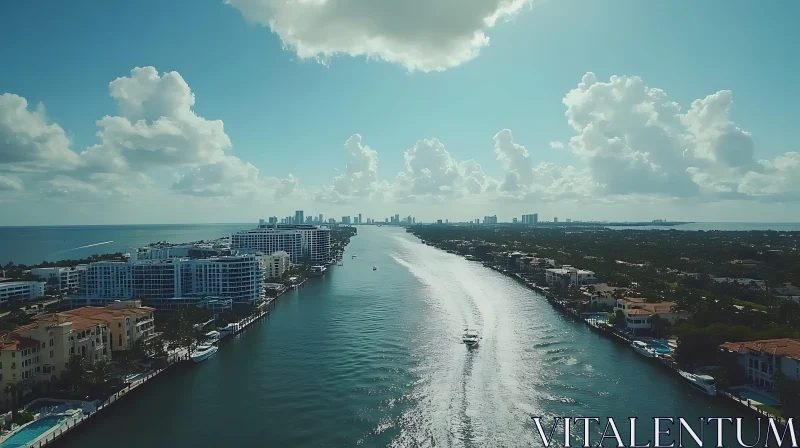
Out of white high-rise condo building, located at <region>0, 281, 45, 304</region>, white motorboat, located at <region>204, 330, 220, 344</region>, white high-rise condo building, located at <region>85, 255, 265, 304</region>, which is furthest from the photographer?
white high-rise condo building, located at <region>0, 281, 45, 304</region>

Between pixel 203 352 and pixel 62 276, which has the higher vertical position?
pixel 62 276

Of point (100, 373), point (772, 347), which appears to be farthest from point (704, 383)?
point (100, 373)

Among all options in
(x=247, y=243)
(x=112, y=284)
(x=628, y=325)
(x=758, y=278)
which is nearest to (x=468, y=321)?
(x=628, y=325)

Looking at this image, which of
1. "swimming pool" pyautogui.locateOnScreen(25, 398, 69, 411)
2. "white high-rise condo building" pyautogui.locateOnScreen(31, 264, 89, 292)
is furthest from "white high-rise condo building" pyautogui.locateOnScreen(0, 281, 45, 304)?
"swimming pool" pyautogui.locateOnScreen(25, 398, 69, 411)

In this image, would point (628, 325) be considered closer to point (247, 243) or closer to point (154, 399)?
point (154, 399)

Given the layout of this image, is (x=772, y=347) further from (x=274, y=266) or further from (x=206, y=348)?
(x=274, y=266)

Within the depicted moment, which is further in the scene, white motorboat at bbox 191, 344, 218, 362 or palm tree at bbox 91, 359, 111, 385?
white motorboat at bbox 191, 344, 218, 362

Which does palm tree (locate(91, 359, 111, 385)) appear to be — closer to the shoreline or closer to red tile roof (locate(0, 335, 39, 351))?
red tile roof (locate(0, 335, 39, 351))
